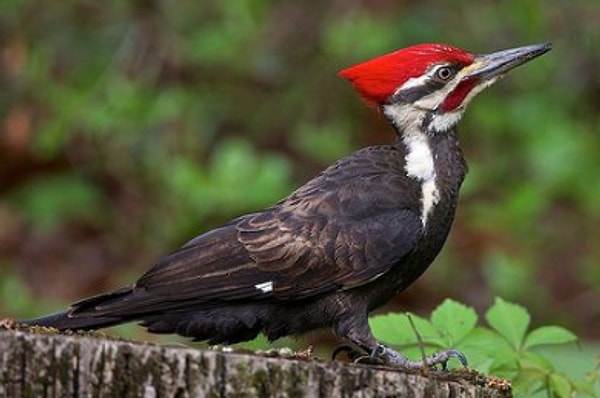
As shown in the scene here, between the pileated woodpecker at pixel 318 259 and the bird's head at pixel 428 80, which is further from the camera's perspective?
the bird's head at pixel 428 80

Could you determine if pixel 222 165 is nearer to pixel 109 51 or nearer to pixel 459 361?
pixel 109 51

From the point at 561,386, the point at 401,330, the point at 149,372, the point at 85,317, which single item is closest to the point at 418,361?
the point at 401,330

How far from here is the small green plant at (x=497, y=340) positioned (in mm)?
3887

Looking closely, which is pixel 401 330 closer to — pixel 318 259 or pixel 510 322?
pixel 510 322

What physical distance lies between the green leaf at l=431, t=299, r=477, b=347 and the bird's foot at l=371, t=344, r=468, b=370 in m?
0.03

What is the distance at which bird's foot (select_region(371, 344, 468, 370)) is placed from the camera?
3852mm

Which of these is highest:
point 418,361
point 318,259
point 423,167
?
point 423,167

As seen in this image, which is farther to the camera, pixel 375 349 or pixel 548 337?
pixel 375 349

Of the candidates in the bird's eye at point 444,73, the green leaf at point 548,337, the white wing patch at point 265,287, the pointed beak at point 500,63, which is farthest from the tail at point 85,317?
the pointed beak at point 500,63

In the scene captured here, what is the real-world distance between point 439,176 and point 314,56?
4.67m

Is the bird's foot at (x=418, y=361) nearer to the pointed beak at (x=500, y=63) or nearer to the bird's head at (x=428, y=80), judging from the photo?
the bird's head at (x=428, y=80)

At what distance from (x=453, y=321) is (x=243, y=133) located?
5.31 meters

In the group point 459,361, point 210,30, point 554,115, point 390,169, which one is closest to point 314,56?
point 210,30

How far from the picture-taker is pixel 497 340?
3.98 meters
